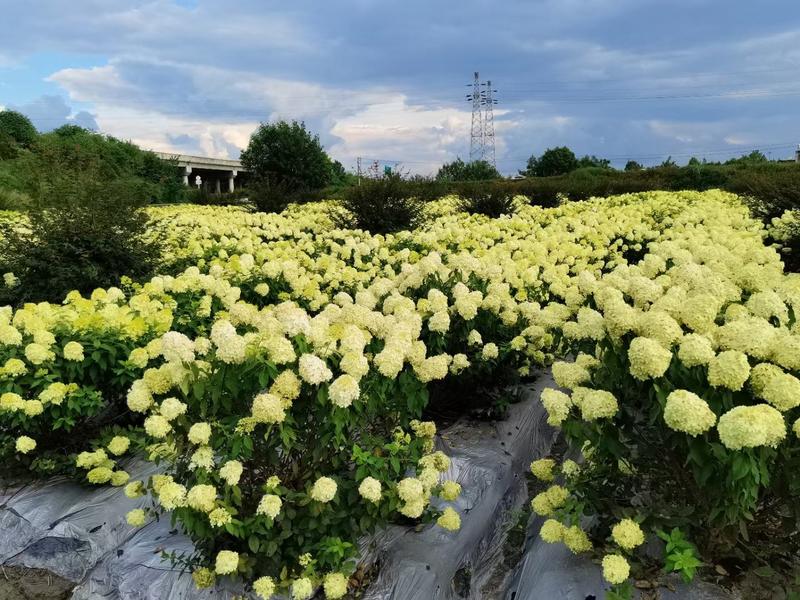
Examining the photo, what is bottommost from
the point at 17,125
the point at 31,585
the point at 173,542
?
the point at 31,585

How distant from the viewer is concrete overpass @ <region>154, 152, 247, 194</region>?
70.9 metres

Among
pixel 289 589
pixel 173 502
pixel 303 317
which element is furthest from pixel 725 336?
pixel 173 502

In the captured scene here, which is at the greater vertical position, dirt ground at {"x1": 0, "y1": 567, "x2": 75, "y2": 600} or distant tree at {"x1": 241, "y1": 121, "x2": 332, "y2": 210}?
distant tree at {"x1": 241, "y1": 121, "x2": 332, "y2": 210}

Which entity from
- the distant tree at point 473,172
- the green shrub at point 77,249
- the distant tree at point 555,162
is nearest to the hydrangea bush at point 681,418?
the green shrub at point 77,249

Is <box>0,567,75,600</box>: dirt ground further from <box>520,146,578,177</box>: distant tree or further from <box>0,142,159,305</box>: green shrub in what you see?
<box>520,146,578,177</box>: distant tree

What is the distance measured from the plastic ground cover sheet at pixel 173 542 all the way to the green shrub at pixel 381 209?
676 cm

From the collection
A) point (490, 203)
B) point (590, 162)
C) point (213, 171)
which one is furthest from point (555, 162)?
point (213, 171)

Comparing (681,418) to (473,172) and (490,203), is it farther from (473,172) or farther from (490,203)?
(473,172)

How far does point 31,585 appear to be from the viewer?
113 inches

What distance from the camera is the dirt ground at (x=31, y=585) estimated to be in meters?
2.82

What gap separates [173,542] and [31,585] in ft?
2.55

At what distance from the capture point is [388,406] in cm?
264

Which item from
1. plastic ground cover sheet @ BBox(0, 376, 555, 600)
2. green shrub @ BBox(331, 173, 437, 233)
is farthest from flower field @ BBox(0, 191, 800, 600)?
green shrub @ BBox(331, 173, 437, 233)

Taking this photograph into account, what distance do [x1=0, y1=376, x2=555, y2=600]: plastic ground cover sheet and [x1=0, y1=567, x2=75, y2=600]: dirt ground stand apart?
4cm
